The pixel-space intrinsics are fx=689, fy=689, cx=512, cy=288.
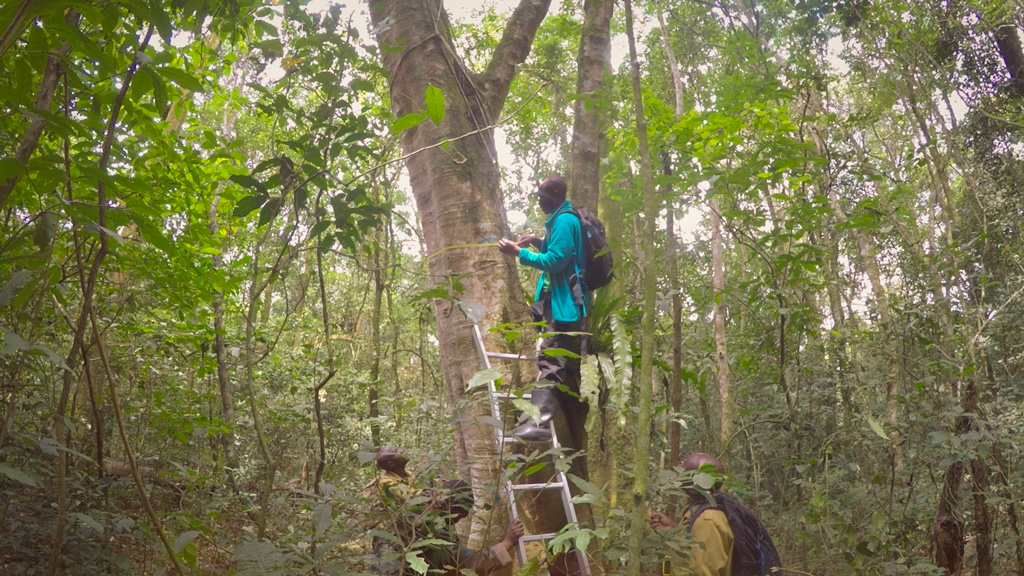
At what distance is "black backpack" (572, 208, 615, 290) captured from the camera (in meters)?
3.80

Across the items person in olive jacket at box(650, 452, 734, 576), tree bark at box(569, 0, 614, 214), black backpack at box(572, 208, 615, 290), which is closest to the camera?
person in olive jacket at box(650, 452, 734, 576)

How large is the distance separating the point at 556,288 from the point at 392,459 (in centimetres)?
125

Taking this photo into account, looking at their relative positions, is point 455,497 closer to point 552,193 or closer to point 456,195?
point 456,195

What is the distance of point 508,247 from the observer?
11.8 feet

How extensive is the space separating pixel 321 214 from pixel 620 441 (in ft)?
9.15

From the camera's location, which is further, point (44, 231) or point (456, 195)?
point (456, 195)

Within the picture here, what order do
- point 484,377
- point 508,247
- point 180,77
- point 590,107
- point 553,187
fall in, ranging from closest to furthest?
point 180,77 → point 484,377 → point 508,247 → point 553,187 → point 590,107

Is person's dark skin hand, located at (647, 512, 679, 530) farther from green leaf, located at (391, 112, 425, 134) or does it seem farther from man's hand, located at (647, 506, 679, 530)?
green leaf, located at (391, 112, 425, 134)

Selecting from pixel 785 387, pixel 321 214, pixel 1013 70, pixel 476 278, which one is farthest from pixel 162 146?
pixel 1013 70

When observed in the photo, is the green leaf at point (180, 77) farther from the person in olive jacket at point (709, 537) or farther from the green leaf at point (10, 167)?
the person in olive jacket at point (709, 537)

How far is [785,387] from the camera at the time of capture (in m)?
5.24

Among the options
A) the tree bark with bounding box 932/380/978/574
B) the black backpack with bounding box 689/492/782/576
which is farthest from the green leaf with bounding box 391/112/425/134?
the tree bark with bounding box 932/380/978/574

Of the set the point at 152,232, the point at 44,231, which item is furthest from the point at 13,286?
the point at 152,232

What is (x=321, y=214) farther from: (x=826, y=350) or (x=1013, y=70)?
(x=1013, y=70)
